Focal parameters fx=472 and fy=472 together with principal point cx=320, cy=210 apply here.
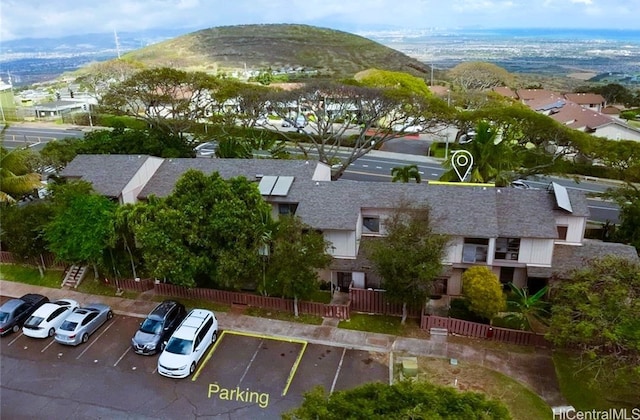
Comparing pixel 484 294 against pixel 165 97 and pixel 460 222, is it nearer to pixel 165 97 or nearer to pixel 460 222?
pixel 460 222

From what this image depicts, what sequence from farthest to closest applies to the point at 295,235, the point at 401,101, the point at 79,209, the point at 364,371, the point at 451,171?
the point at 401,101 → the point at 451,171 → the point at 79,209 → the point at 295,235 → the point at 364,371

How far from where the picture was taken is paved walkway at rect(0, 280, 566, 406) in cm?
2117

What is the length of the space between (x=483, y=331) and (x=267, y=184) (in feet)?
50.7

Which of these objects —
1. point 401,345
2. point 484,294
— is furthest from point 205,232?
point 484,294

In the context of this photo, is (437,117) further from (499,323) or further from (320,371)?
(320,371)

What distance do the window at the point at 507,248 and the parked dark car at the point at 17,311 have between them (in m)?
26.3

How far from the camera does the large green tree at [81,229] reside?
26.7m

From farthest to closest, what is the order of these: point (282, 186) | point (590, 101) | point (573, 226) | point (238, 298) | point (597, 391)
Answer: point (590, 101), point (282, 186), point (573, 226), point (238, 298), point (597, 391)

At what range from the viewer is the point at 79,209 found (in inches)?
1070

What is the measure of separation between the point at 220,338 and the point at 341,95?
1145 inches

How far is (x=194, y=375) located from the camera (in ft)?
71.4

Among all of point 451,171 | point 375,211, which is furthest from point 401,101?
point 375,211

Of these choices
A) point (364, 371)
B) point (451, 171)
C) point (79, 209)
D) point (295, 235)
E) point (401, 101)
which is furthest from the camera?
point (401, 101)

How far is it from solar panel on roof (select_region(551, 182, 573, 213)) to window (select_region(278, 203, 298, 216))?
15336 mm
